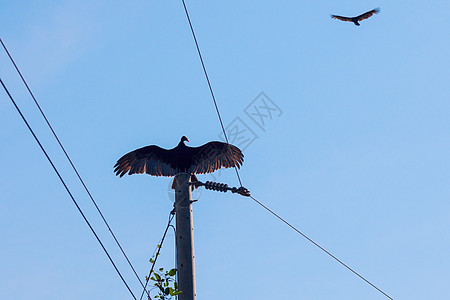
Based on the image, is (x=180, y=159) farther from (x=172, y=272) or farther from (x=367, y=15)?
(x=367, y=15)

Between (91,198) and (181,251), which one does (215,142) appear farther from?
(181,251)

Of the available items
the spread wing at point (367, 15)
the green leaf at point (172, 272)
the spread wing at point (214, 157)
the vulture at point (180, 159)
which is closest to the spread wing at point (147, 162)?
the vulture at point (180, 159)

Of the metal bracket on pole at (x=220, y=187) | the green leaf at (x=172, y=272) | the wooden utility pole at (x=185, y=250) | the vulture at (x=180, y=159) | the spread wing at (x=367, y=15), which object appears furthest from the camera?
the spread wing at (x=367, y=15)

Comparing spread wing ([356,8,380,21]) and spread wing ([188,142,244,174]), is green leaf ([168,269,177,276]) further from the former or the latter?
spread wing ([356,8,380,21])

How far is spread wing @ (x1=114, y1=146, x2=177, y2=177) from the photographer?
8.80m

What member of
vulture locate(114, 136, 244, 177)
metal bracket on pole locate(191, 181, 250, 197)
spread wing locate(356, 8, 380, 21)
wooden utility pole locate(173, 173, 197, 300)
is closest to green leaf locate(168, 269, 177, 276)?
wooden utility pole locate(173, 173, 197, 300)

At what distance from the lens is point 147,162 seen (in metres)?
9.33

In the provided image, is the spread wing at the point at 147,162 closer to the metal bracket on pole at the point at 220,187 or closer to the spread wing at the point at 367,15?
the metal bracket on pole at the point at 220,187

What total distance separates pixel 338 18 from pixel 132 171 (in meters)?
5.73

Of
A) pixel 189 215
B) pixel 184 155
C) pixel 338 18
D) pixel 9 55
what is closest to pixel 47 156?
pixel 9 55

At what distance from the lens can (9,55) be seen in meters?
6.67

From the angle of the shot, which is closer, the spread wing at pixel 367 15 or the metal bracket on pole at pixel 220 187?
the metal bracket on pole at pixel 220 187

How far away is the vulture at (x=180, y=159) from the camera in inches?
329

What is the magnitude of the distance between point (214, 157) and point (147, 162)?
980 mm
